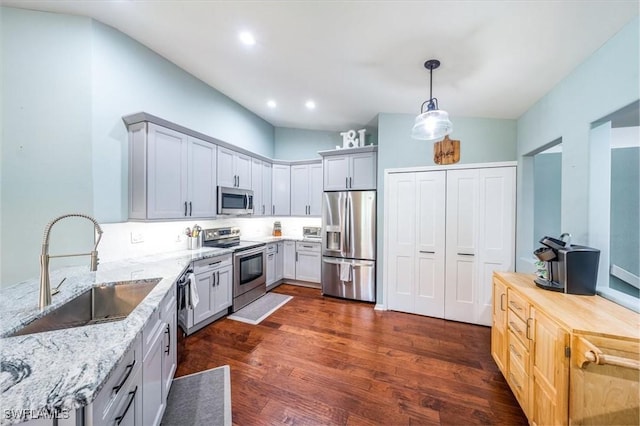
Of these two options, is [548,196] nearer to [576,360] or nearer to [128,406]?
[576,360]

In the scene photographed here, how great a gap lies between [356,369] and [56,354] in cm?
212

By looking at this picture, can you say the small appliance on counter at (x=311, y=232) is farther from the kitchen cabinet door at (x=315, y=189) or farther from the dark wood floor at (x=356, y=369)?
the dark wood floor at (x=356, y=369)

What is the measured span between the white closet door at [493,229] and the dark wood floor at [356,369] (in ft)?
1.56

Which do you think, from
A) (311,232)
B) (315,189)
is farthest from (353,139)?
(311,232)

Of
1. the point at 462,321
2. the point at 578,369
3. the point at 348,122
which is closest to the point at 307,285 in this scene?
the point at 462,321

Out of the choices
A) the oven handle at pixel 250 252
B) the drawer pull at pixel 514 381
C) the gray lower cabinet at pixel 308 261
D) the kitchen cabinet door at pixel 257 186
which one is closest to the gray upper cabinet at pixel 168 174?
the oven handle at pixel 250 252

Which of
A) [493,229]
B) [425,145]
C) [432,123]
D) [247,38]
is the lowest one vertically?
[493,229]

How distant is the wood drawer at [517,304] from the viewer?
1692mm

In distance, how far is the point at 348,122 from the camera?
171 inches

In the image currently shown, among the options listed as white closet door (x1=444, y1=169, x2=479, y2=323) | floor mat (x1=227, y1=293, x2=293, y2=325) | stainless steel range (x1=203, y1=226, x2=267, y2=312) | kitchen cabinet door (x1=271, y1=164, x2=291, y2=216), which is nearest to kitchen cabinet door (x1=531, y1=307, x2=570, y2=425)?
white closet door (x1=444, y1=169, x2=479, y2=323)

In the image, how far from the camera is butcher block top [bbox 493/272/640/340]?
1206 mm

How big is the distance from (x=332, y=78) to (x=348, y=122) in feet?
5.14

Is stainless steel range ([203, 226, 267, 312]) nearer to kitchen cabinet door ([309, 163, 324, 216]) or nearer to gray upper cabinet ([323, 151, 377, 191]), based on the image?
kitchen cabinet door ([309, 163, 324, 216])

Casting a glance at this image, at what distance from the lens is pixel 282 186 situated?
490 cm
